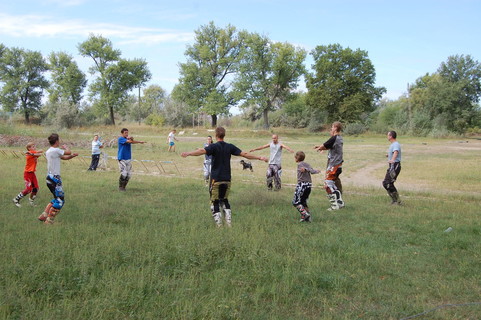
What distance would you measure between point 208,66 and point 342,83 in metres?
22.7

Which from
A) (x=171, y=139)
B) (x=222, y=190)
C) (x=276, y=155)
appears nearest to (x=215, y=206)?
(x=222, y=190)

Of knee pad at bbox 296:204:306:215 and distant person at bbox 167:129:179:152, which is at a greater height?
distant person at bbox 167:129:179:152

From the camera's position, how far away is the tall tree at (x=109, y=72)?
65312mm

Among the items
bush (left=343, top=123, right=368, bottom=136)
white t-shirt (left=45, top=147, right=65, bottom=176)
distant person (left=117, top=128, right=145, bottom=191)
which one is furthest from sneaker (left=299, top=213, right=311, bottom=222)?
bush (left=343, top=123, right=368, bottom=136)

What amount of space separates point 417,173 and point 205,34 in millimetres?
56097

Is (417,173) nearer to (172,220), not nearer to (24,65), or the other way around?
(172,220)

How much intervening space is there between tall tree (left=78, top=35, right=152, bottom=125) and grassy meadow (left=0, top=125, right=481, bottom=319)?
2349 inches

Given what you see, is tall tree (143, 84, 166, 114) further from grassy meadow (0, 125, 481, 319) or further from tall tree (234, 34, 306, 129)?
grassy meadow (0, 125, 481, 319)

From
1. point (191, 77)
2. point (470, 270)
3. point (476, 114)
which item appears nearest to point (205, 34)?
point (191, 77)

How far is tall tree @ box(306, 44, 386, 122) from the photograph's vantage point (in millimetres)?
62812

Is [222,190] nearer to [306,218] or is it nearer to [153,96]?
[306,218]

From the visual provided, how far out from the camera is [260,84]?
63000mm

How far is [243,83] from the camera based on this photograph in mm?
63062

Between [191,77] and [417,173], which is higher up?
[191,77]
